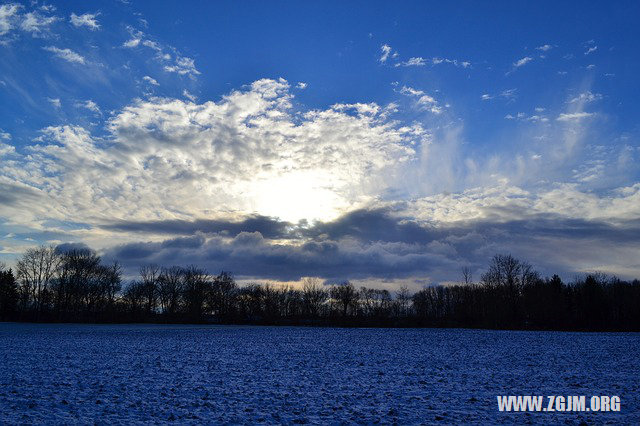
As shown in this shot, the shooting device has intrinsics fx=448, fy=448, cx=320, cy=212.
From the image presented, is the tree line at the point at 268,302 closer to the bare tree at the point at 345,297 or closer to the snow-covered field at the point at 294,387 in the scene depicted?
the bare tree at the point at 345,297

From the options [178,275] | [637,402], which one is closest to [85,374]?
[637,402]

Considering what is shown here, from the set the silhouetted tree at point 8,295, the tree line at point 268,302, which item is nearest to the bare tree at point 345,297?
the tree line at point 268,302

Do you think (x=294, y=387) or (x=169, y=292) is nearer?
(x=294, y=387)

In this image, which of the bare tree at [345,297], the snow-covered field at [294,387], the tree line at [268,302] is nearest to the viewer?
the snow-covered field at [294,387]

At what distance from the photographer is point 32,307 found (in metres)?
112

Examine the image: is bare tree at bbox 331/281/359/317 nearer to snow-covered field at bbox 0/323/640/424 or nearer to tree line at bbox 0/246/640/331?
tree line at bbox 0/246/640/331

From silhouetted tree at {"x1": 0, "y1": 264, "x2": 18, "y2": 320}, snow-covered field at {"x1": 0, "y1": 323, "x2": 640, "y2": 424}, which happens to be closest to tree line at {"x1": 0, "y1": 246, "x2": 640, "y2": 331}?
silhouetted tree at {"x1": 0, "y1": 264, "x2": 18, "y2": 320}

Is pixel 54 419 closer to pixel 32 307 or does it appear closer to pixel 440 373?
pixel 440 373

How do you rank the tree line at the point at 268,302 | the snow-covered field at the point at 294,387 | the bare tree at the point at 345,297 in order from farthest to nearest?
1. the bare tree at the point at 345,297
2. the tree line at the point at 268,302
3. the snow-covered field at the point at 294,387

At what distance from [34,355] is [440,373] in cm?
2526

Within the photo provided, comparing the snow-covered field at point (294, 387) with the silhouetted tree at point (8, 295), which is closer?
the snow-covered field at point (294, 387)

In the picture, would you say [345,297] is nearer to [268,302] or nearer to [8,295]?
[268,302]

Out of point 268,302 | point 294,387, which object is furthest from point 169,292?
point 294,387

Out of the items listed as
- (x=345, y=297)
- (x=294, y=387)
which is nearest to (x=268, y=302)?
(x=345, y=297)
